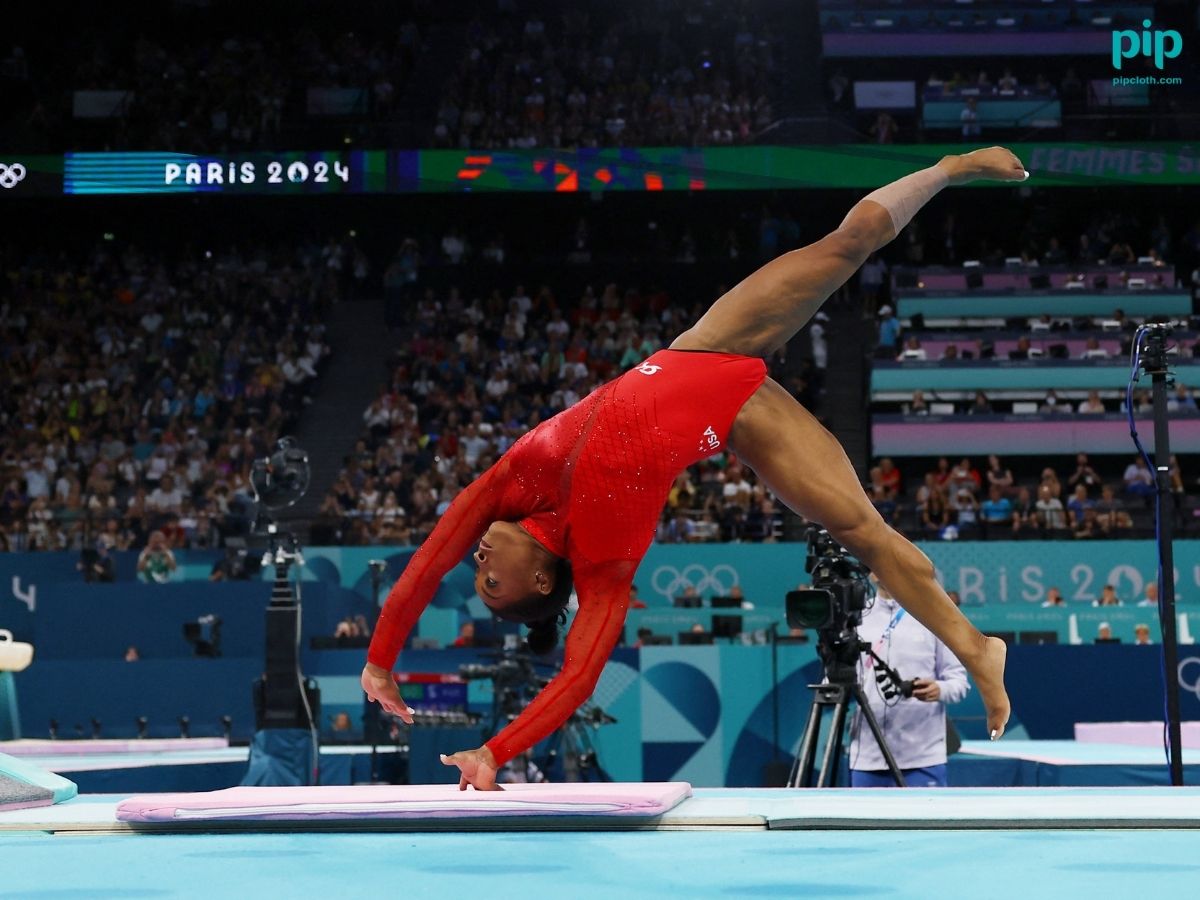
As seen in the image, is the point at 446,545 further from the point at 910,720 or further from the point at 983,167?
the point at 910,720

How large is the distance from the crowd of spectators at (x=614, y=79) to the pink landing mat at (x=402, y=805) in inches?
639

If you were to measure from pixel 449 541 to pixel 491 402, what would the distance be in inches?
535

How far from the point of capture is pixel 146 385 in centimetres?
1794

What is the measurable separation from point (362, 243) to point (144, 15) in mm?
5431

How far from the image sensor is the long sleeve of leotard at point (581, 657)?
3.05 metres

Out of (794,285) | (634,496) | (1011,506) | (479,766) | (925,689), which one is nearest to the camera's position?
(479,766)

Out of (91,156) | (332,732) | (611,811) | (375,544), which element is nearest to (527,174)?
(91,156)

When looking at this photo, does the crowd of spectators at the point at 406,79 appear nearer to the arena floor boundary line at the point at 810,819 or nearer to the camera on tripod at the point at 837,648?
the camera on tripod at the point at 837,648

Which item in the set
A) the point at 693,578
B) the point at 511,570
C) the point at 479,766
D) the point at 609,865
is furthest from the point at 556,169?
the point at 609,865

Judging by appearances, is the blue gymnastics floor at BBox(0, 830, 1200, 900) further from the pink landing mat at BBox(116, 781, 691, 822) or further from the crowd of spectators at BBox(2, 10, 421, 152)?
the crowd of spectators at BBox(2, 10, 421, 152)

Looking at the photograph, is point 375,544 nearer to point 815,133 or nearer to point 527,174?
point 527,174

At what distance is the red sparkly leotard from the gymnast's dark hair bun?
0.27 ft

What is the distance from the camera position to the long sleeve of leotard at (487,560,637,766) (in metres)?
3.05

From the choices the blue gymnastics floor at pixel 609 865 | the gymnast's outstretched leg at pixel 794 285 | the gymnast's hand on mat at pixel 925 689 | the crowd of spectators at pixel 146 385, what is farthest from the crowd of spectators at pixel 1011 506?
the blue gymnastics floor at pixel 609 865
